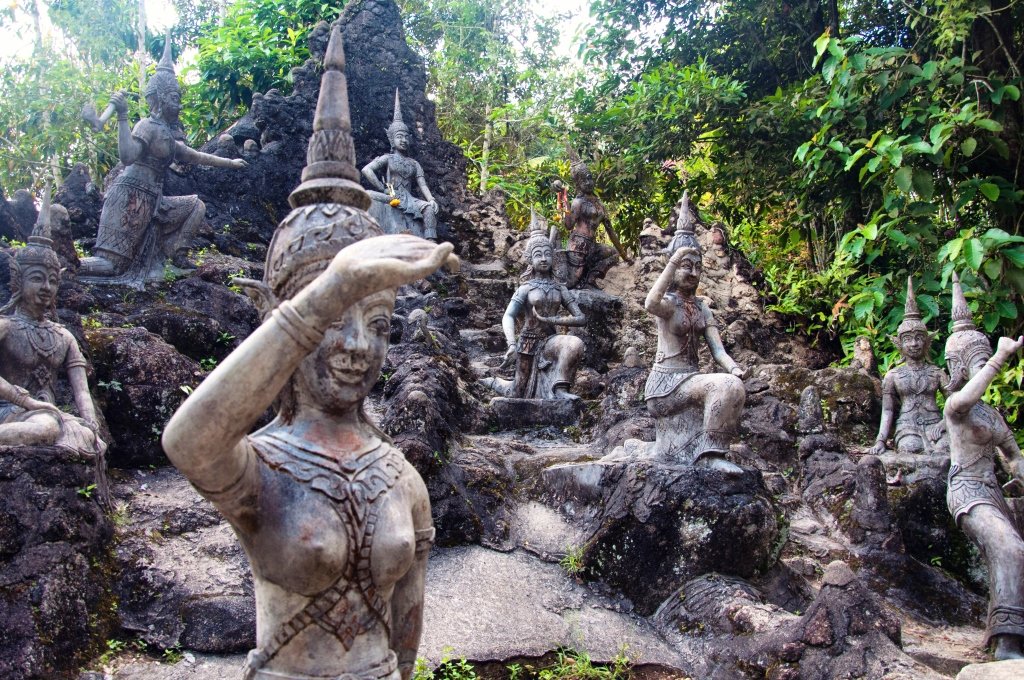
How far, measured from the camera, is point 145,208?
992 cm

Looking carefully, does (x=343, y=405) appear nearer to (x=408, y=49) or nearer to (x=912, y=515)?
(x=912, y=515)

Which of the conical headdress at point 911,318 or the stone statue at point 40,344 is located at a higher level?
the conical headdress at point 911,318

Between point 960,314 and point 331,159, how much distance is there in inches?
235

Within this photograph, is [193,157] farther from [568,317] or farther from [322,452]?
[322,452]

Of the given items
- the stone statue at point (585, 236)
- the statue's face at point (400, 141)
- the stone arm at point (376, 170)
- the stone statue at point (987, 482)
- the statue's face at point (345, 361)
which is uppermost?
the statue's face at point (400, 141)

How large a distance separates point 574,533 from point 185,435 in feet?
15.8

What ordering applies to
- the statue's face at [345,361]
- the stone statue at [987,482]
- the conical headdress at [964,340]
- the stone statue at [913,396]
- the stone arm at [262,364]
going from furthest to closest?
1. the stone statue at [913,396]
2. the conical headdress at [964,340]
3. the stone statue at [987,482]
4. the statue's face at [345,361]
5. the stone arm at [262,364]

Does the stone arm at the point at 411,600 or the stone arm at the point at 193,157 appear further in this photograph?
the stone arm at the point at 193,157

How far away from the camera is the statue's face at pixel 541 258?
9883 millimetres

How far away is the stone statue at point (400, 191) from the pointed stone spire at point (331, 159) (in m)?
10.2

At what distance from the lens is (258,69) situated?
1608 centimetres

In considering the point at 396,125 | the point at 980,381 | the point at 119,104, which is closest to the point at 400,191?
the point at 396,125

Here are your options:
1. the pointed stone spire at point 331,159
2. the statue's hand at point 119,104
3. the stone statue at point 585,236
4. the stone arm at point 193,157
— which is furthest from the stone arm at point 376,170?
the pointed stone spire at point 331,159

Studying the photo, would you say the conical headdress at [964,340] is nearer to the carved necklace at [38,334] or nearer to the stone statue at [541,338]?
the stone statue at [541,338]
